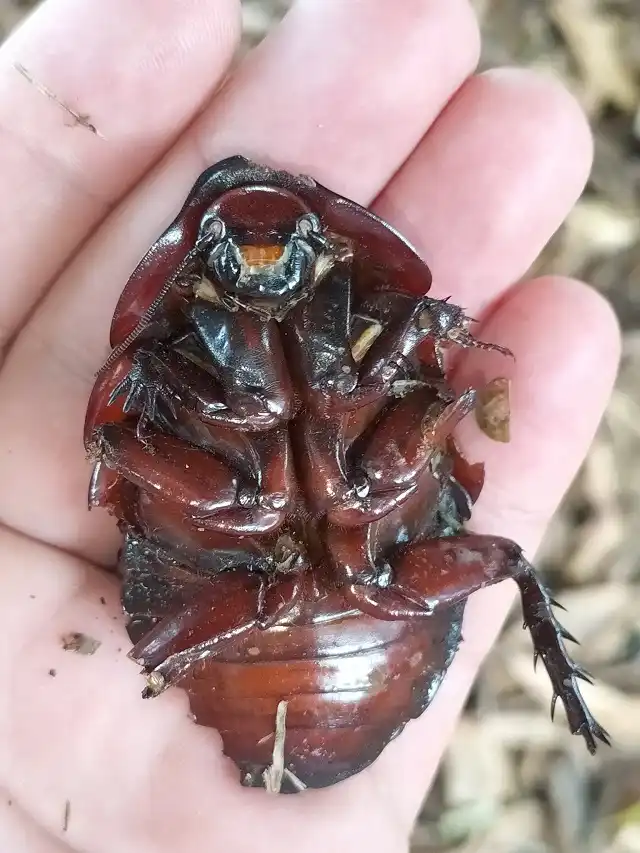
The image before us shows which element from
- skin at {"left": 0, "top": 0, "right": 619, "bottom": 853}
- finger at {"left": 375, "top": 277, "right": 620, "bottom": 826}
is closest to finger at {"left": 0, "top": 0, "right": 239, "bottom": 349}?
skin at {"left": 0, "top": 0, "right": 619, "bottom": 853}

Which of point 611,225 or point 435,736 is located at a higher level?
point 611,225

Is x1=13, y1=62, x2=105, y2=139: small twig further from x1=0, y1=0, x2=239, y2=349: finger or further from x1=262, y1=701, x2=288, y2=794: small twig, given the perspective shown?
x1=262, y1=701, x2=288, y2=794: small twig

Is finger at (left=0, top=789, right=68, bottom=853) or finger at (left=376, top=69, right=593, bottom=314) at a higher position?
finger at (left=376, top=69, right=593, bottom=314)

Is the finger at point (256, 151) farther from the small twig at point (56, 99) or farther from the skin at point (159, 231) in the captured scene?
the small twig at point (56, 99)

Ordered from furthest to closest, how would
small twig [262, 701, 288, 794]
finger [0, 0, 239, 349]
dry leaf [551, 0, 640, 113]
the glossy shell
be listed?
dry leaf [551, 0, 640, 113] → finger [0, 0, 239, 349] → small twig [262, 701, 288, 794] → the glossy shell

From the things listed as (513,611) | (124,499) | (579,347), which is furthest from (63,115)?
(513,611)

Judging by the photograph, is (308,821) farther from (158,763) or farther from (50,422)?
(50,422)

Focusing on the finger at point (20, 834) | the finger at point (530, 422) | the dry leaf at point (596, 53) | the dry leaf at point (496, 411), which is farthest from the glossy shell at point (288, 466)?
the dry leaf at point (596, 53)
